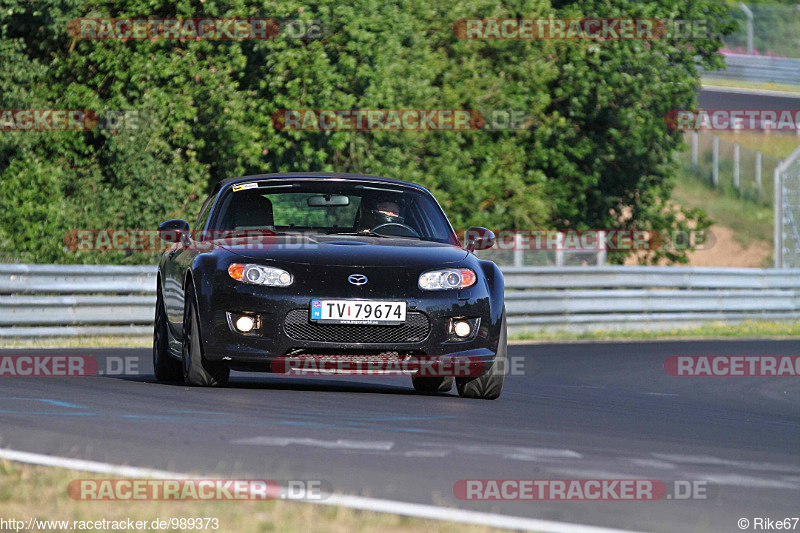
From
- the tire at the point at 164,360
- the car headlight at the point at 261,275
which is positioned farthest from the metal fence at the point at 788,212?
the car headlight at the point at 261,275

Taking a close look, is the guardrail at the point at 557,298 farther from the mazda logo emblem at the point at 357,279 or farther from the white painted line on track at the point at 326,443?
the white painted line on track at the point at 326,443

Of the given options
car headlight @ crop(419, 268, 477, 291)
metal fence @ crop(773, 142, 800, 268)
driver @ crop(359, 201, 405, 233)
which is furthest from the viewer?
metal fence @ crop(773, 142, 800, 268)

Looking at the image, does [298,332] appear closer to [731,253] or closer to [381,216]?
[381,216]

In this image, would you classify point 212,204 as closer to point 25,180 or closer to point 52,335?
point 52,335

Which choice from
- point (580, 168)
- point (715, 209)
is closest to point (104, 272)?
point (580, 168)

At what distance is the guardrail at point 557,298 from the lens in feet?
52.9

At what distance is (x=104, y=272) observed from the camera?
17.2 m

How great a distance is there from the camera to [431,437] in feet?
23.1

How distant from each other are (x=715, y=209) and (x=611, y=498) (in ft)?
167

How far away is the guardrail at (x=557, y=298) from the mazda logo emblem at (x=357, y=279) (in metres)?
7.76

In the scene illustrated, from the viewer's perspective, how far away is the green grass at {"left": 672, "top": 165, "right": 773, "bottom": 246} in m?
53.6

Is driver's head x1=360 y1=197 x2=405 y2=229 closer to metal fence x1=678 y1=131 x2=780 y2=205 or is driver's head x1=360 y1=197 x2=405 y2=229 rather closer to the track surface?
the track surface

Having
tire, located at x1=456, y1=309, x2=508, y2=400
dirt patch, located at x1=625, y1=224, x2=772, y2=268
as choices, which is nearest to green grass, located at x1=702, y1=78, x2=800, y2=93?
dirt patch, located at x1=625, y1=224, x2=772, y2=268

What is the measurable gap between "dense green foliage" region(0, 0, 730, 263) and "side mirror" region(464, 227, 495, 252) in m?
11.0
